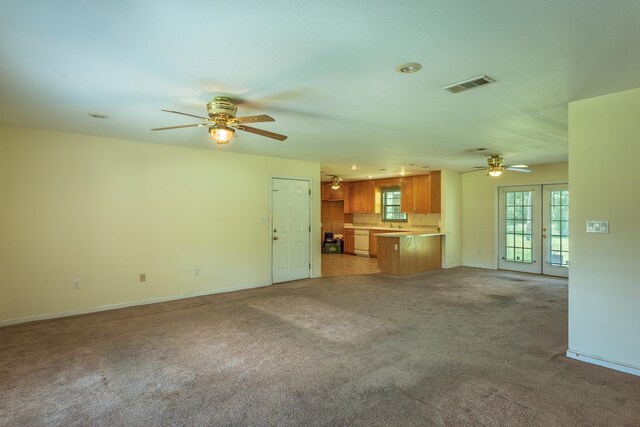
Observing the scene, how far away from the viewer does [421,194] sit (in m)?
8.94

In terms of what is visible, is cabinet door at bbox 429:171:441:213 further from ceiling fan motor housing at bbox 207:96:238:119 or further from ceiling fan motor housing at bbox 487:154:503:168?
ceiling fan motor housing at bbox 207:96:238:119

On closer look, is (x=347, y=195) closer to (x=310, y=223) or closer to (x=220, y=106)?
(x=310, y=223)

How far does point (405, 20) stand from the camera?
1880 millimetres

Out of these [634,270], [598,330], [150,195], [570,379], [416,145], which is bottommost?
[570,379]

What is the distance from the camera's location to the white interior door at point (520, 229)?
7559 mm

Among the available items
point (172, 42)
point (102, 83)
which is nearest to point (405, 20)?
point (172, 42)

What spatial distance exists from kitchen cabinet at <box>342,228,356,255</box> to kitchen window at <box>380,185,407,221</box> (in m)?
1.31

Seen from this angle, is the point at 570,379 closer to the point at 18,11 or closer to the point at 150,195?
the point at 18,11

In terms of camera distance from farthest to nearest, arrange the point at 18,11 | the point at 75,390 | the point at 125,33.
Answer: the point at 75,390 → the point at 125,33 → the point at 18,11

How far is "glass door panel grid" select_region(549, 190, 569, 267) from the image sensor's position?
715 centimetres

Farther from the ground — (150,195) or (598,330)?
(150,195)

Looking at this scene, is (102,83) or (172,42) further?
(102,83)

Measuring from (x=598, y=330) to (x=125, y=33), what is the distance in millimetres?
4381

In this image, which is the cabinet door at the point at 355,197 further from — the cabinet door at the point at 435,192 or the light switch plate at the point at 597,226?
the light switch plate at the point at 597,226
